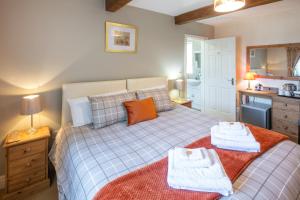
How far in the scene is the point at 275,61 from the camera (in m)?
3.48

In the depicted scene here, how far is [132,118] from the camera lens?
2201 millimetres

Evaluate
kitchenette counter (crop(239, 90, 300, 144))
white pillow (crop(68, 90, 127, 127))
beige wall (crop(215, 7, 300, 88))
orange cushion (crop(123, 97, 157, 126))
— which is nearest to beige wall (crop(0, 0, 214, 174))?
white pillow (crop(68, 90, 127, 127))

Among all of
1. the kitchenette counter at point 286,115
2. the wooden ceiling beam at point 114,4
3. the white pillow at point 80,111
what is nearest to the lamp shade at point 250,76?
the kitchenette counter at point 286,115

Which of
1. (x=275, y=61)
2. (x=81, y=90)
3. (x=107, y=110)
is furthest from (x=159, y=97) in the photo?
(x=275, y=61)

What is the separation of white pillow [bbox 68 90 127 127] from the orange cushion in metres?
0.48

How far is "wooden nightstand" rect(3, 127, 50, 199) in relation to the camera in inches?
71.9

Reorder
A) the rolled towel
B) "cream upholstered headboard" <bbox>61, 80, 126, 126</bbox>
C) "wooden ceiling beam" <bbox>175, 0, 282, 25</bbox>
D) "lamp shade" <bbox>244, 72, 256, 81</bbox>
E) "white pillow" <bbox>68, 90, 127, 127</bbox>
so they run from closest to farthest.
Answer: the rolled towel, "white pillow" <bbox>68, 90, 127, 127</bbox>, "cream upholstered headboard" <bbox>61, 80, 126, 126</bbox>, "wooden ceiling beam" <bbox>175, 0, 282, 25</bbox>, "lamp shade" <bbox>244, 72, 256, 81</bbox>

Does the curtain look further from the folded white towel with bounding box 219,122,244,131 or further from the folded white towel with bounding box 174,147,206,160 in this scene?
the folded white towel with bounding box 174,147,206,160

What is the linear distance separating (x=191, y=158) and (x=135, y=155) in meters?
0.48

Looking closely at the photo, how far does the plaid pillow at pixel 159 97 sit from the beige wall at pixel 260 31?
2258mm

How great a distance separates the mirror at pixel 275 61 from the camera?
3232mm

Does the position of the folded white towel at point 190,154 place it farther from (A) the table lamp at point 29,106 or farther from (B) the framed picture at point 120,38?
(B) the framed picture at point 120,38

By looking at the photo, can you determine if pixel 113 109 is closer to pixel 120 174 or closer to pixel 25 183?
pixel 120 174

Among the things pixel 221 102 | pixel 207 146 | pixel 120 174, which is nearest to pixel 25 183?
pixel 120 174
